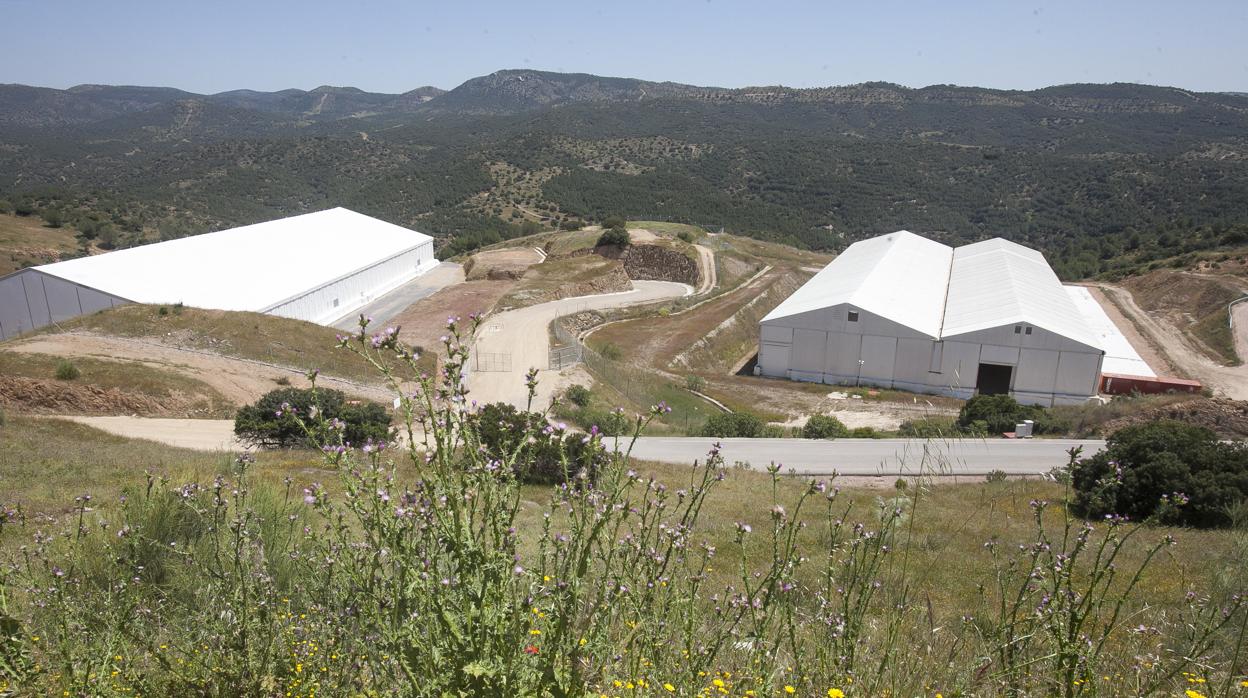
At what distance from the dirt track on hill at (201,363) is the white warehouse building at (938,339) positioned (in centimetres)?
2129

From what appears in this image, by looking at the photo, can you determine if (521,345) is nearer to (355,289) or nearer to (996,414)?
(355,289)

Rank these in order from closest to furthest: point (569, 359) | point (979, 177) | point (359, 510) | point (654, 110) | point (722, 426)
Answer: point (359, 510)
point (722, 426)
point (569, 359)
point (979, 177)
point (654, 110)

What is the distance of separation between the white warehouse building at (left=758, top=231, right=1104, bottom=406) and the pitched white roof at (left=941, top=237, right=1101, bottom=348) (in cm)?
10

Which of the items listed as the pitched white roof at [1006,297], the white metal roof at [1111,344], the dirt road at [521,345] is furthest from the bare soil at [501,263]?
the white metal roof at [1111,344]

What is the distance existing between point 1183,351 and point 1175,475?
35797 millimetres

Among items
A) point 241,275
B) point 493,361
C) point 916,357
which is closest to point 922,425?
point 916,357

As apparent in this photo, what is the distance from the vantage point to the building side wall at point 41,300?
3250cm

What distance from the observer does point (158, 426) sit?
20062 mm

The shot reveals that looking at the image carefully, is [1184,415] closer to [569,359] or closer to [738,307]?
[569,359]

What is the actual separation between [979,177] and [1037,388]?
9006 cm

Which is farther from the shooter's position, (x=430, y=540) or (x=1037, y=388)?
(x=1037, y=388)

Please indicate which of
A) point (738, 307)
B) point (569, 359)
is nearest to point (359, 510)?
point (569, 359)

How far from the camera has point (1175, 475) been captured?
13.6 m

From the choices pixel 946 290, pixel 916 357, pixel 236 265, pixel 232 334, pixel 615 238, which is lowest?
pixel 232 334
